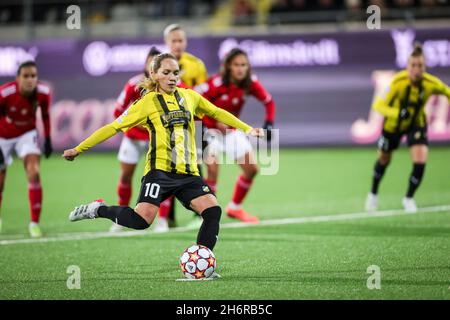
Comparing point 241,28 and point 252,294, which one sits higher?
point 241,28

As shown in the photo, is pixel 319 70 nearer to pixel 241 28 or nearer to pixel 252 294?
pixel 241 28

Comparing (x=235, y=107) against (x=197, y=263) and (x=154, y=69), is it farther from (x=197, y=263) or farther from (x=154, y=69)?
(x=197, y=263)

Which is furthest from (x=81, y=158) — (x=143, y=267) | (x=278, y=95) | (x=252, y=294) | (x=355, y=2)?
(x=252, y=294)

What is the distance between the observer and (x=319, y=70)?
1936 cm

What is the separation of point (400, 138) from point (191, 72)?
302 centimetres

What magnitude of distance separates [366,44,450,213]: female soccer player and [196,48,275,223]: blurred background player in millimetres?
1624

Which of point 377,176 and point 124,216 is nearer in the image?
point 124,216

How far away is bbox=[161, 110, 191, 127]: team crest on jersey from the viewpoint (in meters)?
7.66

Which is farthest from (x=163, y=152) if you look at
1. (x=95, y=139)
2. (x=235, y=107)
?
(x=235, y=107)

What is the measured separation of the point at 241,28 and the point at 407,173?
7.01m

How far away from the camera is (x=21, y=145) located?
10648 mm

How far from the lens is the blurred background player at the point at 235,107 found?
1082 centimetres

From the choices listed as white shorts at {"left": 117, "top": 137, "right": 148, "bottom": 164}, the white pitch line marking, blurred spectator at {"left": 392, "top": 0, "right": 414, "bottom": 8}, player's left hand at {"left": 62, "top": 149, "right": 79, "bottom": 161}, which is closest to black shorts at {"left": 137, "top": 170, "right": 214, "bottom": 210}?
player's left hand at {"left": 62, "top": 149, "right": 79, "bottom": 161}

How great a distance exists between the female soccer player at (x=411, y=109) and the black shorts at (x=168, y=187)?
14.3ft
